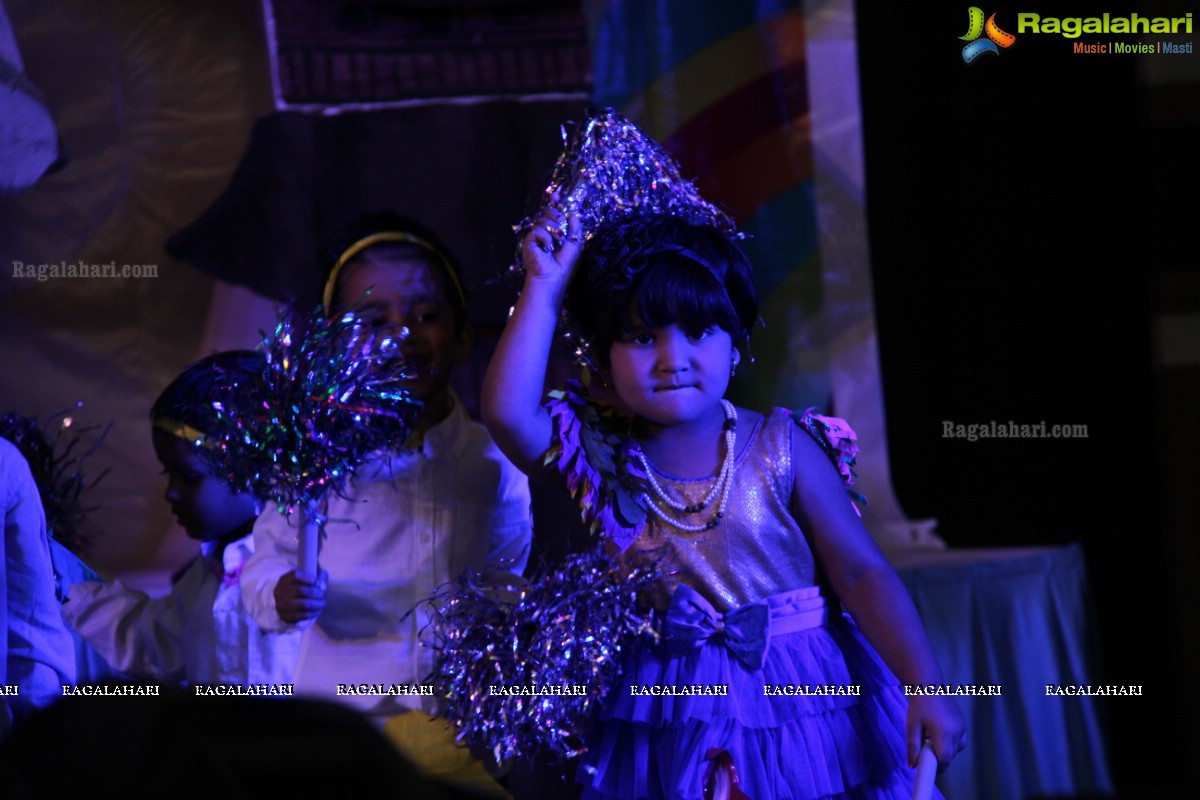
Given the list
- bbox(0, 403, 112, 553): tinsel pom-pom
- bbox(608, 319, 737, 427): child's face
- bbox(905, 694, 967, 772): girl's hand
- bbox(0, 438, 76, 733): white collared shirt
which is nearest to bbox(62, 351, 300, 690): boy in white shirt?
bbox(0, 403, 112, 553): tinsel pom-pom

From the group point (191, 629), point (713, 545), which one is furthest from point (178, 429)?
point (713, 545)

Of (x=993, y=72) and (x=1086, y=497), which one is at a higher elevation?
(x=993, y=72)

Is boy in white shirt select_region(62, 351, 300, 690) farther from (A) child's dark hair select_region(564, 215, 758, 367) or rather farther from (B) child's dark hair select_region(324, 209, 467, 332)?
(A) child's dark hair select_region(564, 215, 758, 367)

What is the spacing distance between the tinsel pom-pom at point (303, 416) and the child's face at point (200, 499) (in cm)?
37

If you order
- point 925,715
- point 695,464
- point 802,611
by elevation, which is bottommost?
point 925,715

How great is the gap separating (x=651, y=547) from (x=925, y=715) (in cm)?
47

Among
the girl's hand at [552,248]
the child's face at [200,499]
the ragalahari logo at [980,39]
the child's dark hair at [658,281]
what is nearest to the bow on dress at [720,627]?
the child's dark hair at [658,281]

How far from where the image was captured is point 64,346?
2627 mm

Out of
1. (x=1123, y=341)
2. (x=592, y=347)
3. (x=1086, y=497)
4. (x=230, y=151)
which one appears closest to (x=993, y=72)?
(x=1123, y=341)

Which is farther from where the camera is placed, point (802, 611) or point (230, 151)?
point (230, 151)

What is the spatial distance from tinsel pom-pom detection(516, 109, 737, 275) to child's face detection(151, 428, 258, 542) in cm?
94

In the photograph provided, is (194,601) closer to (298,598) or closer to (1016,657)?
(298,598)

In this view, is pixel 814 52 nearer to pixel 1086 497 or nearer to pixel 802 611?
pixel 1086 497

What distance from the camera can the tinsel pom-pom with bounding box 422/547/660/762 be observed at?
5.65ft
